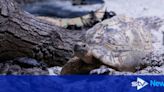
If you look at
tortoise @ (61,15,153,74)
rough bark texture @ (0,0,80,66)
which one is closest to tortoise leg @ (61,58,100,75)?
tortoise @ (61,15,153,74)

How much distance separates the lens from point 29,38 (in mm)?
1590

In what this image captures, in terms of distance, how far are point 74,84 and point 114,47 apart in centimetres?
43

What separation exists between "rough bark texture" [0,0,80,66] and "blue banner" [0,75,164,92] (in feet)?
1.96

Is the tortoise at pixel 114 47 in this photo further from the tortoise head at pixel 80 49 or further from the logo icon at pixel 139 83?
the logo icon at pixel 139 83

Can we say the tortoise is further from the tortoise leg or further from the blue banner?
the blue banner

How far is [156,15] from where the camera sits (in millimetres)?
2303

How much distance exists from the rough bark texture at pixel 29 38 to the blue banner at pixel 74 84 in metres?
0.60

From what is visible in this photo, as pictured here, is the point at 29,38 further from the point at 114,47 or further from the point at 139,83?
the point at 139,83

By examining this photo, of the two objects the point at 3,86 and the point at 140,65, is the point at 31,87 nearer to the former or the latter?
the point at 3,86

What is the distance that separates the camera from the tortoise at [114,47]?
1297 millimetres

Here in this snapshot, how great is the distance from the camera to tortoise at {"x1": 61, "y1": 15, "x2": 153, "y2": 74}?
1.30 metres

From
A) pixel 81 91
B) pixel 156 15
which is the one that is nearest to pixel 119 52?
pixel 81 91

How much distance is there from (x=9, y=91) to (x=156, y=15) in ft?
4.97

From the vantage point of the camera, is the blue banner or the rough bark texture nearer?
the blue banner
